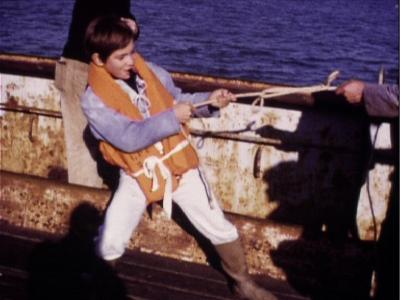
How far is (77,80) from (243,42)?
2531 cm

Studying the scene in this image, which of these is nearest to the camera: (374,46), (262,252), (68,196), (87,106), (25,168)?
(87,106)

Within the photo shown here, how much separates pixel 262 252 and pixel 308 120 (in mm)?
1314

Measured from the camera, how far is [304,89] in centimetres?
318

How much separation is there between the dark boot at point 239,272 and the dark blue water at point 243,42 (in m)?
15.7

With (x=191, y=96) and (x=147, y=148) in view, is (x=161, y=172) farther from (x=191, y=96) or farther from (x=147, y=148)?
(x=191, y=96)

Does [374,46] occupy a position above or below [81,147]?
below

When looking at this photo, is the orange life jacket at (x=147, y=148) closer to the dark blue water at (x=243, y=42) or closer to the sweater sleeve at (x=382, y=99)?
the sweater sleeve at (x=382, y=99)

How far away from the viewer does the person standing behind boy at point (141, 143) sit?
9.70 feet

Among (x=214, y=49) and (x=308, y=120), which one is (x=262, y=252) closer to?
(x=308, y=120)

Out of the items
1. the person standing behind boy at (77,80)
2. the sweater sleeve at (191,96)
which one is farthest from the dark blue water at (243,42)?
the sweater sleeve at (191,96)

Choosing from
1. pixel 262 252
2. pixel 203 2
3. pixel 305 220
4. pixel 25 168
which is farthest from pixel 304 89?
pixel 203 2

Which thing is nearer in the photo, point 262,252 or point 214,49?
point 262,252

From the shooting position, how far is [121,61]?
300 centimetres

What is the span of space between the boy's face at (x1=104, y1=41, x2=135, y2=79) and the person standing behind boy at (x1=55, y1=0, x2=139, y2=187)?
1.22 m
